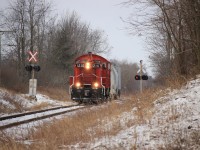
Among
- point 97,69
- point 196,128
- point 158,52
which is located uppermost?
point 158,52

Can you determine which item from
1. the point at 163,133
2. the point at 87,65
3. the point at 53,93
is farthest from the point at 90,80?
the point at 163,133

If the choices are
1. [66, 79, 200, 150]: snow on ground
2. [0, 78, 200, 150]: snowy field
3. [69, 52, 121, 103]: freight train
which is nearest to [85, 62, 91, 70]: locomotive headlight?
[69, 52, 121, 103]: freight train

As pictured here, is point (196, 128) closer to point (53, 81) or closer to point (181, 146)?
point (181, 146)

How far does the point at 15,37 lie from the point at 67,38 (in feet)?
30.2

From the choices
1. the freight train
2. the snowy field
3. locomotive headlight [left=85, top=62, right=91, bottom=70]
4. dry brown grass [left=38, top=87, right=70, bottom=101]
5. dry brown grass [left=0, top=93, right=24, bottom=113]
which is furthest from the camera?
dry brown grass [left=38, top=87, right=70, bottom=101]

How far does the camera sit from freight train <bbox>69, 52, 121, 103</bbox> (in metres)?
22.6

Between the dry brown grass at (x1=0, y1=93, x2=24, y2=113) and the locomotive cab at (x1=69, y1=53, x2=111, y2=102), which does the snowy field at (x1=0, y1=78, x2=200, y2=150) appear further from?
the locomotive cab at (x1=69, y1=53, x2=111, y2=102)

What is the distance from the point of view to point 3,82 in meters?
28.8

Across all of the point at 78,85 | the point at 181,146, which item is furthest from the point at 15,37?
the point at 181,146

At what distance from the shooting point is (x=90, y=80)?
23328 millimetres

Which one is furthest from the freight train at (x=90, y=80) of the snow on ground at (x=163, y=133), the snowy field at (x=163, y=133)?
the snow on ground at (x=163, y=133)

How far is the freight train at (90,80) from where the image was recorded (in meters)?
22.6

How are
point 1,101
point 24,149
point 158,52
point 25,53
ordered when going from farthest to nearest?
point 25,53, point 158,52, point 1,101, point 24,149

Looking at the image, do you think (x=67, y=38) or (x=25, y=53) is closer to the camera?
(x=25, y=53)
